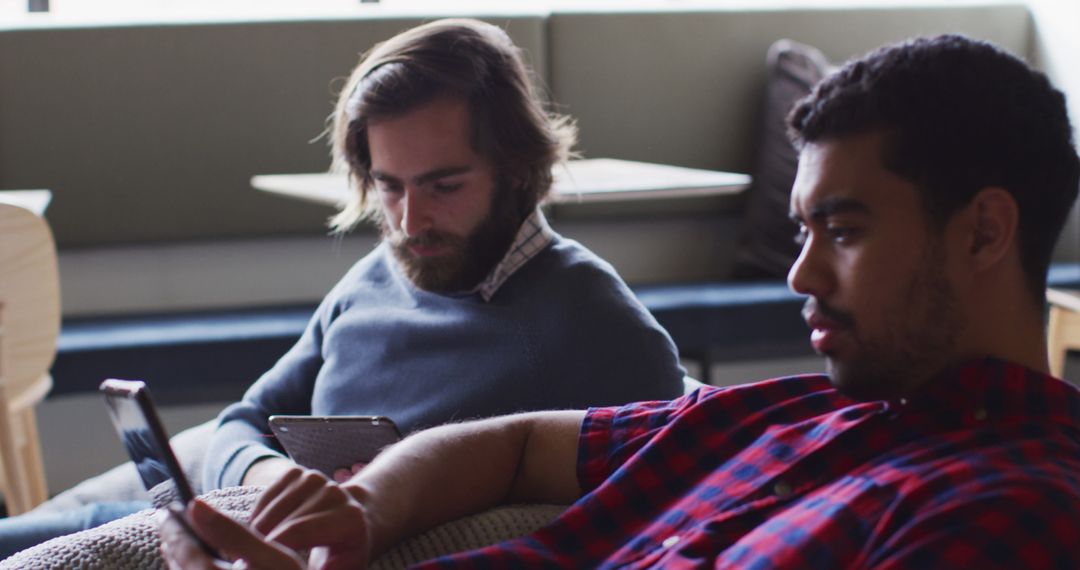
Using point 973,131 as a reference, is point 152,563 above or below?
below

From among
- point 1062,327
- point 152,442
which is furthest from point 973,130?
point 1062,327

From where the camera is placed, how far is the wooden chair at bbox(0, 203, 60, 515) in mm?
2281

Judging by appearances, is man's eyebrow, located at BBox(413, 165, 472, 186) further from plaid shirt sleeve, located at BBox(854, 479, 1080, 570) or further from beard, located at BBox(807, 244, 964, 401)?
plaid shirt sleeve, located at BBox(854, 479, 1080, 570)

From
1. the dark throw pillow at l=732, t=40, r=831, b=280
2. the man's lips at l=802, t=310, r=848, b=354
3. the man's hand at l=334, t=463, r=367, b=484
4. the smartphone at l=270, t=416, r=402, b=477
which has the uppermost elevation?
the man's lips at l=802, t=310, r=848, b=354

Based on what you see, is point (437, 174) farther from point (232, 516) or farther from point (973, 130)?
point (973, 130)

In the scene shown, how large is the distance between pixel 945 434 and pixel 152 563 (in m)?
0.62

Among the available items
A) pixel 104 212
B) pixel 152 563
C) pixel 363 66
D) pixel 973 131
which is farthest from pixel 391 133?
pixel 104 212

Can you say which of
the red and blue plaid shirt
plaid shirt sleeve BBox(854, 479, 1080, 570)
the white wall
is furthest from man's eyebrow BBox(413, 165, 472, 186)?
the white wall

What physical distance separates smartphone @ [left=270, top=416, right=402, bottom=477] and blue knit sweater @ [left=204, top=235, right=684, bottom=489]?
138 millimetres

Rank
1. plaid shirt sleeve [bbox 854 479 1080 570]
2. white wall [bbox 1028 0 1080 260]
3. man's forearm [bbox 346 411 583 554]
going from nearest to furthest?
plaid shirt sleeve [bbox 854 479 1080 570], man's forearm [bbox 346 411 583 554], white wall [bbox 1028 0 1080 260]

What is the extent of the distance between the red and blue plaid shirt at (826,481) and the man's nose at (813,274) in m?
0.11

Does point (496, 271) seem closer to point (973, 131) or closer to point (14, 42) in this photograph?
point (973, 131)

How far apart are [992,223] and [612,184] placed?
1720mm

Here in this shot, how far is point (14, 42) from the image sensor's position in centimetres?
321
